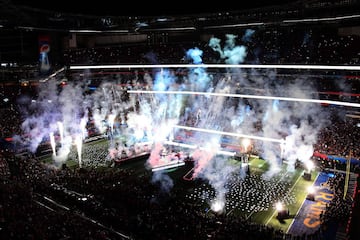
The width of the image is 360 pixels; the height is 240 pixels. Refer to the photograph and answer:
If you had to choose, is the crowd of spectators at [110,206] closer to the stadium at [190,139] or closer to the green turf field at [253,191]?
the stadium at [190,139]

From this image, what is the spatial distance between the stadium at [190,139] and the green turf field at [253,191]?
102mm

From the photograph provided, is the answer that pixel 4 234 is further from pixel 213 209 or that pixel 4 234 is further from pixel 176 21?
pixel 176 21

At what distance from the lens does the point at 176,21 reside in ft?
80.7

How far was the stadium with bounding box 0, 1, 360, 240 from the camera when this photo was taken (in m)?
14.4

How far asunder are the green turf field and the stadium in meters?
0.10

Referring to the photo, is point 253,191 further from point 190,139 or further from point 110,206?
point 190,139

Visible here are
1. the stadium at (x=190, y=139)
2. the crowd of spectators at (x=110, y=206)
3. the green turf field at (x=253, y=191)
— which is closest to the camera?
the crowd of spectators at (x=110, y=206)

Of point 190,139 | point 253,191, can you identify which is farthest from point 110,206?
point 190,139

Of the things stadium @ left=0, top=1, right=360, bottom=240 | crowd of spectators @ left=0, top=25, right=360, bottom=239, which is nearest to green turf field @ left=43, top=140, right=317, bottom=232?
stadium @ left=0, top=1, right=360, bottom=240

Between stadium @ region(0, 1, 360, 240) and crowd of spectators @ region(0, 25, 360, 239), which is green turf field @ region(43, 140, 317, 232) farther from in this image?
crowd of spectators @ region(0, 25, 360, 239)

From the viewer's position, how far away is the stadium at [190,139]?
14422 millimetres

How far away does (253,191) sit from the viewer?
18.9 meters

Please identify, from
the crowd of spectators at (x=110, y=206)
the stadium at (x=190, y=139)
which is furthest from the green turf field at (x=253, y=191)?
the crowd of spectators at (x=110, y=206)

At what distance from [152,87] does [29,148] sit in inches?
528
